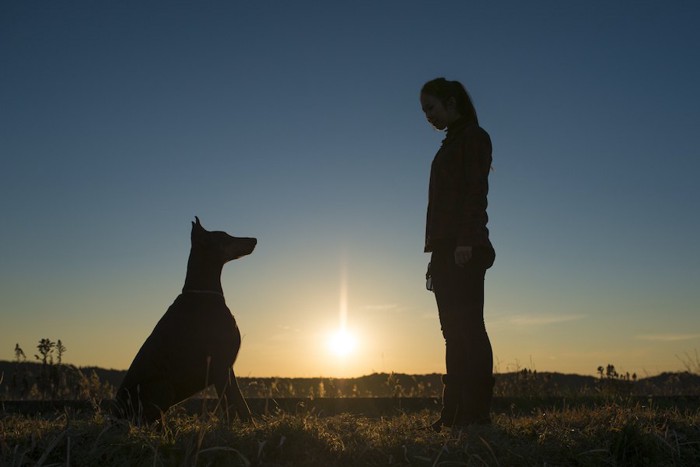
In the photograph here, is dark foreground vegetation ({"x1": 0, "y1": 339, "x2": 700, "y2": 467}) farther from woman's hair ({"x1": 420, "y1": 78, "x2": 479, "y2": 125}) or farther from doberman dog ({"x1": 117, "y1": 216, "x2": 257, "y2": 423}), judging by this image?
woman's hair ({"x1": 420, "y1": 78, "x2": 479, "y2": 125})

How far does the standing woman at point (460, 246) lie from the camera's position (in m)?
4.79

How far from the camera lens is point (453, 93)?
529 centimetres

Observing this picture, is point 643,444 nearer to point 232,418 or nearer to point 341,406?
point 232,418

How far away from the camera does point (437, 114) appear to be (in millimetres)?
5254

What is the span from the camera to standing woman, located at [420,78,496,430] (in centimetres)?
479

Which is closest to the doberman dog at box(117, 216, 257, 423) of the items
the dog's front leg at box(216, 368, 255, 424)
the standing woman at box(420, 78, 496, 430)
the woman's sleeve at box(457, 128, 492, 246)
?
the dog's front leg at box(216, 368, 255, 424)

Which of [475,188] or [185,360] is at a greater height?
[475,188]

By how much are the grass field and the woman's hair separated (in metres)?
2.46

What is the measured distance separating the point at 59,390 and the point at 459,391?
5196mm

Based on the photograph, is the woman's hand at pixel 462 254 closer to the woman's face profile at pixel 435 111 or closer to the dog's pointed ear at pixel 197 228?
the woman's face profile at pixel 435 111

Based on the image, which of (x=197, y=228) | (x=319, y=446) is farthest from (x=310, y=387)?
(x=319, y=446)

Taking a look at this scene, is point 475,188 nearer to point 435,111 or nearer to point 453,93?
point 435,111

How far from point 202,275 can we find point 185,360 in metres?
0.80

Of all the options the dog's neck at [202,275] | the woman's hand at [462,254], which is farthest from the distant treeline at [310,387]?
the woman's hand at [462,254]
